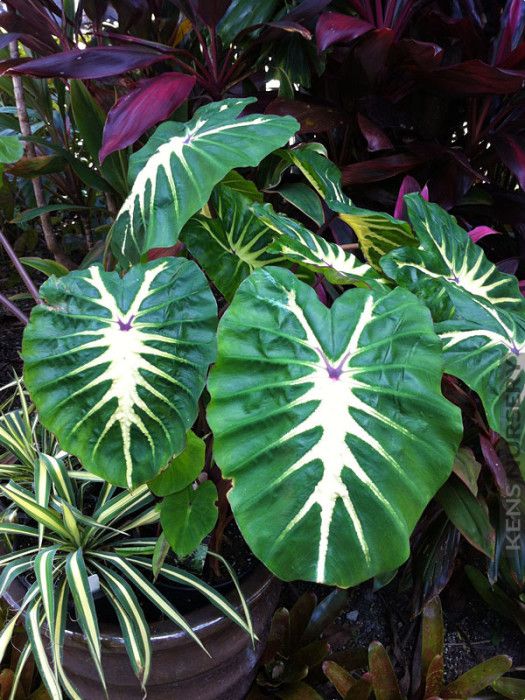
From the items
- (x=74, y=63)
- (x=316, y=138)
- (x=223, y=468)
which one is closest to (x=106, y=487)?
(x=223, y=468)

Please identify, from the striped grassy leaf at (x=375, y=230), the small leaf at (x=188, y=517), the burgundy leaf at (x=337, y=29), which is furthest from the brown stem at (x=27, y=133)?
the small leaf at (x=188, y=517)

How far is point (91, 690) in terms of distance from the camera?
42.4 inches

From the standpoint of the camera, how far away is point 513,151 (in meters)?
1.31

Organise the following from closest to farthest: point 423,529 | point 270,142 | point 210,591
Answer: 1. point 270,142
2. point 210,591
3. point 423,529

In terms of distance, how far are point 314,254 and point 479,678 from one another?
926mm

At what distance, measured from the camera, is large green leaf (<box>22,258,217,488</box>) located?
0.70 meters

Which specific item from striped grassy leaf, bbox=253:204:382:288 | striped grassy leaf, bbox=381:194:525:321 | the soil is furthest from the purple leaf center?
the soil

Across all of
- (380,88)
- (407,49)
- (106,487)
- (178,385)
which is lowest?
(106,487)

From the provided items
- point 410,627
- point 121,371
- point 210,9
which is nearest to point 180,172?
point 121,371

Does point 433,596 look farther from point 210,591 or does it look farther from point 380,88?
point 380,88

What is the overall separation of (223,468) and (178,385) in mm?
168

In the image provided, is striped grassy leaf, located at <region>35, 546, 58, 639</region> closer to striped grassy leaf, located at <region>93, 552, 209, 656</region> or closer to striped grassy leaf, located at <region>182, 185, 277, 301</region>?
striped grassy leaf, located at <region>93, 552, 209, 656</region>

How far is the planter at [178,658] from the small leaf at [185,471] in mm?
352

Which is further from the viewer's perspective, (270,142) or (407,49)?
(407,49)
